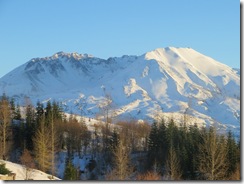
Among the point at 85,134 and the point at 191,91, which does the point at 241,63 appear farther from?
the point at 191,91

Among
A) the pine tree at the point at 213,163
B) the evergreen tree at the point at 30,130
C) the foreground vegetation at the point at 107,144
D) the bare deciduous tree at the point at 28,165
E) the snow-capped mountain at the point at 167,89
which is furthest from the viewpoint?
the snow-capped mountain at the point at 167,89

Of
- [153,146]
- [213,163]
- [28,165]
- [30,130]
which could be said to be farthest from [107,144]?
[213,163]

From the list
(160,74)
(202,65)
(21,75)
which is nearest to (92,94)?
(160,74)

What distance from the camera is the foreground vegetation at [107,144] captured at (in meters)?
16.2

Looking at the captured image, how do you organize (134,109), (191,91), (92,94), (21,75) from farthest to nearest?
(21,75), (92,94), (191,91), (134,109)

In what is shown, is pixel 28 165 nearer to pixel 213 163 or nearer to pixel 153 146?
pixel 213 163

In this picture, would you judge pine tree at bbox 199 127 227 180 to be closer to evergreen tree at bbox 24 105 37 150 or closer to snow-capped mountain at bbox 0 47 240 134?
evergreen tree at bbox 24 105 37 150

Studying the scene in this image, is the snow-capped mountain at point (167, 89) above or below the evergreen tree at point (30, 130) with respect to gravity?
above

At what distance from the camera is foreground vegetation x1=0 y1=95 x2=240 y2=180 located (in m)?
16.2

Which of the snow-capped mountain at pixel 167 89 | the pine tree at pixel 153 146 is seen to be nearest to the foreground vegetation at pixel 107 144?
the pine tree at pixel 153 146

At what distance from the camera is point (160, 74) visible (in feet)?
495

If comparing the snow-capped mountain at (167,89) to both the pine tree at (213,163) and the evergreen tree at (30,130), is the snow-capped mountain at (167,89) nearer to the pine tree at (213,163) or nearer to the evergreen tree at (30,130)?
the evergreen tree at (30,130)

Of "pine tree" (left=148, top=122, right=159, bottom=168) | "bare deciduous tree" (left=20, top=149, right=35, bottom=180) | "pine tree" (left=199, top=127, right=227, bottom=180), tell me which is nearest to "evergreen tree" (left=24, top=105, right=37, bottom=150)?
"pine tree" (left=148, top=122, right=159, bottom=168)

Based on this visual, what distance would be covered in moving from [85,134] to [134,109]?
94.7 metres
